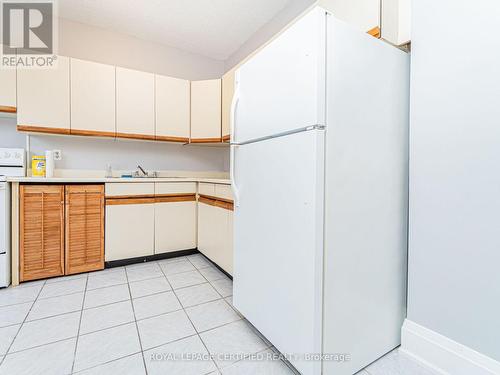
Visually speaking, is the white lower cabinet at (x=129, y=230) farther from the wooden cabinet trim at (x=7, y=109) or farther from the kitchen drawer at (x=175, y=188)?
the wooden cabinet trim at (x=7, y=109)

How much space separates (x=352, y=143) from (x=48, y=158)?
276 centimetres

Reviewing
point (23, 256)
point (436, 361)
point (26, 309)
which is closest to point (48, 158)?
point (23, 256)

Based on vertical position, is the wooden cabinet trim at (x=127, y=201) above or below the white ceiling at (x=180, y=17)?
below

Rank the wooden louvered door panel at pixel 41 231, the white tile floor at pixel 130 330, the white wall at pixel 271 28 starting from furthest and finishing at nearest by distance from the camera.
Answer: the white wall at pixel 271 28 → the wooden louvered door panel at pixel 41 231 → the white tile floor at pixel 130 330

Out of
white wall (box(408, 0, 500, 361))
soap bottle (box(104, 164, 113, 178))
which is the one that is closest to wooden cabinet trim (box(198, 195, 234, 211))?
soap bottle (box(104, 164, 113, 178))

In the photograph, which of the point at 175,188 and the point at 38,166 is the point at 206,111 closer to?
the point at 175,188

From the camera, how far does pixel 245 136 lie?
5.00ft

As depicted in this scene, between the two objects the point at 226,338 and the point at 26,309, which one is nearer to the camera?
the point at 226,338

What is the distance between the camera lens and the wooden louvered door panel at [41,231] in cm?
212

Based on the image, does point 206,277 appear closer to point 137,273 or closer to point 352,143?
point 137,273

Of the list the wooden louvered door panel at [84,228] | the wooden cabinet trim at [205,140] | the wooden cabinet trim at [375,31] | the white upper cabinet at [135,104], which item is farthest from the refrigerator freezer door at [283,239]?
the white upper cabinet at [135,104]

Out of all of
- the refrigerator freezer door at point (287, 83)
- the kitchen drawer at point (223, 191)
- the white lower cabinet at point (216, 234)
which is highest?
the refrigerator freezer door at point (287, 83)

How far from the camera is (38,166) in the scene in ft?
8.10

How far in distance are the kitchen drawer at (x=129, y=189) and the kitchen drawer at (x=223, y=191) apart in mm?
768
